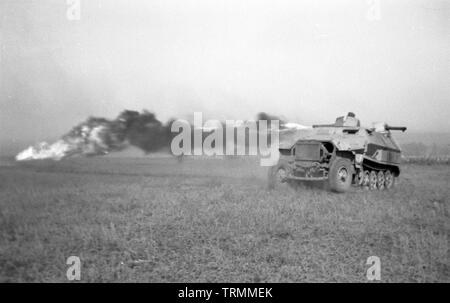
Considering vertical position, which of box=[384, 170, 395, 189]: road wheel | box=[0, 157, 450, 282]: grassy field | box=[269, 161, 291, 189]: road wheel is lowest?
box=[384, 170, 395, 189]: road wheel

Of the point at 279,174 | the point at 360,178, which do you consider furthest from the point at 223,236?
the point at 360,178

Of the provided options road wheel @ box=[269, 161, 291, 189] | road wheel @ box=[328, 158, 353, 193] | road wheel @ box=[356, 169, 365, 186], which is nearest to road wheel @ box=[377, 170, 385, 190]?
road wheel @ box=[356, 169, 365, 186]

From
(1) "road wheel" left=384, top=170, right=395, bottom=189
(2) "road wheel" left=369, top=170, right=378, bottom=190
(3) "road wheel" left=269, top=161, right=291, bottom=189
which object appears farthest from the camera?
(1) "road wheel" left=384, top=170, right=395, bottom=189

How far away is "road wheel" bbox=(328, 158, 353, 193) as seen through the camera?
13.3 meters

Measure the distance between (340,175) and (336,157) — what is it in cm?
A: 60

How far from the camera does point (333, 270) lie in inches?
235

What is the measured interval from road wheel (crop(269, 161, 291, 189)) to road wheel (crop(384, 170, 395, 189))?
452 cm

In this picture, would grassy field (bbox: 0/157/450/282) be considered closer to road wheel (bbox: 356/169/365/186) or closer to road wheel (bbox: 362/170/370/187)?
road wheel (bbox: 356/169/365/186)

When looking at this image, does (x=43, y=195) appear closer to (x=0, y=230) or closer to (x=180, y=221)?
(x=0, y=230)

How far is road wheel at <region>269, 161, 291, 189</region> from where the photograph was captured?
46.9 feet

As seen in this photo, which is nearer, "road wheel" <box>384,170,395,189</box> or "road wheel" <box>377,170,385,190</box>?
"road wheel" <box>377,170,385,190</box>

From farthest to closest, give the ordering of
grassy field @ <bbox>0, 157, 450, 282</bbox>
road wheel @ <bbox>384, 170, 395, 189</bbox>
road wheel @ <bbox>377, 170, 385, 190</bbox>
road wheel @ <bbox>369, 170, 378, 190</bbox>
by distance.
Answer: road wheel @ <bbox>384, 170, 395, 189</bbox> < road wheel @ <bbox>377, 170, 385, 190</bbox> < road wheel @ <bbox>369, 170, 378, 190</bbox> < grassy field @ <bbox>0, 157, 450, 282</bbox>

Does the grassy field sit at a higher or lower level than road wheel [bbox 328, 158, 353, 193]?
lower

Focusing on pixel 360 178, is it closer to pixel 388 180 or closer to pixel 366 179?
pixel 366 179
